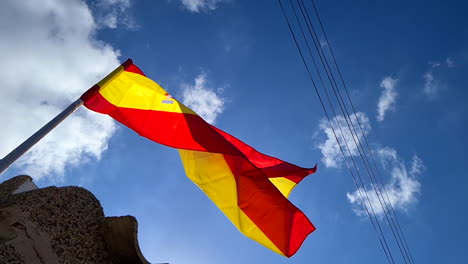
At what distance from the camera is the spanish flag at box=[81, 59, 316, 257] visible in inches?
260


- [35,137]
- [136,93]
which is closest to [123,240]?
[35,137]

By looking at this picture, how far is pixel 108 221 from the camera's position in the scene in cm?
476

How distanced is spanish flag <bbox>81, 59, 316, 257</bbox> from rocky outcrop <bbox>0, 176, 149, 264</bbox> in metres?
2.03

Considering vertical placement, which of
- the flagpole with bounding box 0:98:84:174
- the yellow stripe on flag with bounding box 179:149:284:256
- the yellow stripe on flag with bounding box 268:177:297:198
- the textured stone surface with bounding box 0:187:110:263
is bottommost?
the textured stone surface with bounding box 0:187:110:263

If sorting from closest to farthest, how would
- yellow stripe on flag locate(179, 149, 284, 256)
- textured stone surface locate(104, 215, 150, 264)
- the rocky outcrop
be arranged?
the rocky outcrop
textured stone surface locate(104, 215, 150, 264)
yellow stripe on flag locate(179, 149, 284, 256)

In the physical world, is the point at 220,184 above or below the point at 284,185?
below

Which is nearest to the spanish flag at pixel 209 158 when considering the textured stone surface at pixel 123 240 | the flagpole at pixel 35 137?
the flagpole at pixel 35 137

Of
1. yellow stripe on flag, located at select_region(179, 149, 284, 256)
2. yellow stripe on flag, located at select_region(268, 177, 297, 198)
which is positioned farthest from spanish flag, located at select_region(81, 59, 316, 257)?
yellow stripe on flag, located at select_region(268, 177, 297, 198)

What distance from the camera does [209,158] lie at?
743 centimetres

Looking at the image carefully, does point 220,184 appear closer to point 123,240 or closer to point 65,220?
point 123,240

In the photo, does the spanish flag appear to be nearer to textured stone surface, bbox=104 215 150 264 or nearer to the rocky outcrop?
the rocky outcrop

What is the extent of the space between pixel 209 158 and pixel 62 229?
3.49 m

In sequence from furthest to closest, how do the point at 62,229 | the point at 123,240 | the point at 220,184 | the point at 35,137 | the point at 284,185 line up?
the point at 284,185 → the point at 220,184 → the point at 35,137 → the point at 123,240 → the point at 62,229

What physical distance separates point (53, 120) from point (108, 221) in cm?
173
